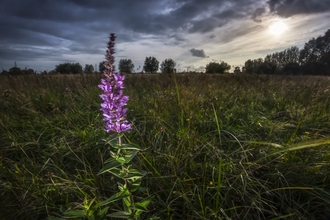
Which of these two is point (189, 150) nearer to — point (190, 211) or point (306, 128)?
point (190, 211)

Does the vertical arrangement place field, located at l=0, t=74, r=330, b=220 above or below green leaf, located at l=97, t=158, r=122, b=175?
below

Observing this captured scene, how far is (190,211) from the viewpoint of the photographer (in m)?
1.64

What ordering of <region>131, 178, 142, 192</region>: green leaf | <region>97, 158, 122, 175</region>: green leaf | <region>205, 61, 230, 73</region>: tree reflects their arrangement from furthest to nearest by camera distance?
<region>205, 61, 230, 73</region>: tree
<region>131, 178, 142, 192</region>: green leaf
<region>97, 158, 122, 175</region>: green leaf

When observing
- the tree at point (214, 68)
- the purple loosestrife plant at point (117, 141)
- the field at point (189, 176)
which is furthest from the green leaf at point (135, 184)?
the tree at point (214, 68)

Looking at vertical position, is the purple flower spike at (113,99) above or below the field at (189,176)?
above

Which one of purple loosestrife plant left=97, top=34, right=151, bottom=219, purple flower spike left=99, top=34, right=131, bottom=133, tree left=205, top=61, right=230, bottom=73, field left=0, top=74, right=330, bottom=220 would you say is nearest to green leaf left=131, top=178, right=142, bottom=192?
purple loosestrife plant left=97, top=34, right=151, bottom=219

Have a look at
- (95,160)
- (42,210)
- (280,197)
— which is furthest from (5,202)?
(280,197)

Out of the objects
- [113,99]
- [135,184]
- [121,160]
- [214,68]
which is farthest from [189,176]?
[214,68]

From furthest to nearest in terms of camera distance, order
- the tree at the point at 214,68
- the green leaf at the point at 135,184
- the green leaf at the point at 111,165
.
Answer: the tree at the point at 214,68
the green leaf at the point at 135,184
the green leaf at the point at 111,165

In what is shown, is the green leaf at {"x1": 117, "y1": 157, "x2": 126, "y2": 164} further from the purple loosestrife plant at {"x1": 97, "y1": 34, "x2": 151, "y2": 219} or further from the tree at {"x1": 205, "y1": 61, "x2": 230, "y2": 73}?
the tree at {"x1": 205, "y1": 61, "x2": 230, "y2": 73}

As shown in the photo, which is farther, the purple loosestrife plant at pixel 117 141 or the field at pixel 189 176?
the field at pixel 189 176

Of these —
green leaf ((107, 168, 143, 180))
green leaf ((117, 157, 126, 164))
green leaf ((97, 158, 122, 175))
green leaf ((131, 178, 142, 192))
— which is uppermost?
green leaf ((117, 157, 126, 164))

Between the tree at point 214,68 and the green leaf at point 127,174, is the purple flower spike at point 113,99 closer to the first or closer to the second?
the green leaf at point 127,174

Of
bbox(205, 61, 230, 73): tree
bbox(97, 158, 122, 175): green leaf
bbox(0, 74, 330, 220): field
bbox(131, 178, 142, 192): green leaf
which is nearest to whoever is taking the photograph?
bbox(97, 158, 122, 175): green leaf
